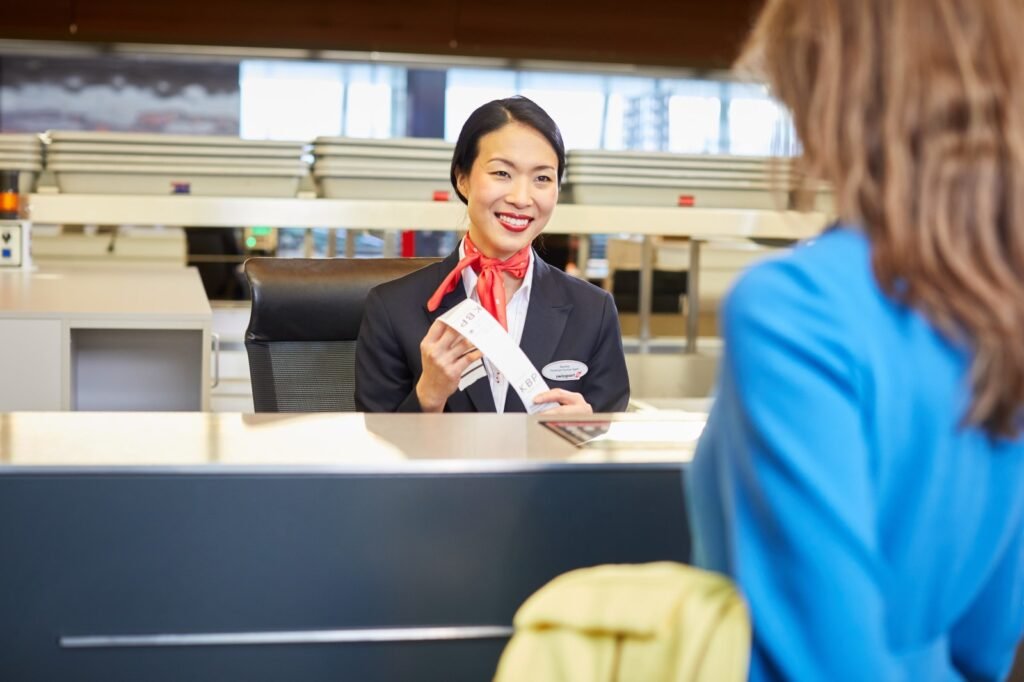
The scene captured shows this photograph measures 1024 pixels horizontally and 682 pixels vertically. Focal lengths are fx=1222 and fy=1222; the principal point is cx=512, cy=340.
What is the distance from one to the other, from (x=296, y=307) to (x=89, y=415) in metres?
0.94

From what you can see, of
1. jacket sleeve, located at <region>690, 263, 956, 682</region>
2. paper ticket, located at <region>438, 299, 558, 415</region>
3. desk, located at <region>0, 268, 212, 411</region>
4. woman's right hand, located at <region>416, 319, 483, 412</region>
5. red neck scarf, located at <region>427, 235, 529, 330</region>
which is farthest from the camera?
desk, located at <region>0, 268, 212, 411</region>

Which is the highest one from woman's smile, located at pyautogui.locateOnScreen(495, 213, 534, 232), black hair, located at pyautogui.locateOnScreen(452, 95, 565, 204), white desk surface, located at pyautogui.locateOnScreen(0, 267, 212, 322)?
black hair, located at pyautogui.locateOnScreen(452, 95, 565, 204)

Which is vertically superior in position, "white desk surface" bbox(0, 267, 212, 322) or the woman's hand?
"white desk surface" bbox(0, 267, 212, 322)

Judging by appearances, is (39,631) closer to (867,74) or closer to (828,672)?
(828,672)

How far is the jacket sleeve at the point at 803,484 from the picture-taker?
73cm

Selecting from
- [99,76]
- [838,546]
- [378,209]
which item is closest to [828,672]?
[838,546]

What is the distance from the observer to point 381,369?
2152mm

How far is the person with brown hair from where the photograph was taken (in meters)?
0.74

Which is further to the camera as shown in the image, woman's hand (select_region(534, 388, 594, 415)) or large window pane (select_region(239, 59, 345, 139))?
large window pane (select_region(239, 59, 345, 139))

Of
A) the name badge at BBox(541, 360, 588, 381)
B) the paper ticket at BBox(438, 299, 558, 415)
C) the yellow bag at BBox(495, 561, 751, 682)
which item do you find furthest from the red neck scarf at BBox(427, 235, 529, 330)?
the yellow bag at BBox(495, 561, 751, 682)

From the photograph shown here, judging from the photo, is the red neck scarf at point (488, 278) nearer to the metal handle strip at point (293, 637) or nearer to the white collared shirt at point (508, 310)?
the white collared shirt at point (508, 310)

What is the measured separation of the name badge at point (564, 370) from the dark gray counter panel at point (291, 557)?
2.84ft

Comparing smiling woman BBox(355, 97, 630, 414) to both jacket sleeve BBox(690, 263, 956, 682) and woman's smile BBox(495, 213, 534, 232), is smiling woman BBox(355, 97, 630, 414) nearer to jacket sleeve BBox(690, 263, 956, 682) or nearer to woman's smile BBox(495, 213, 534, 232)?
woman's smile BBox(495, 213, 534, 232)

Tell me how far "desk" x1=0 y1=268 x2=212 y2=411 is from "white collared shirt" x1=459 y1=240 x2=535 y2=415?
87cm
